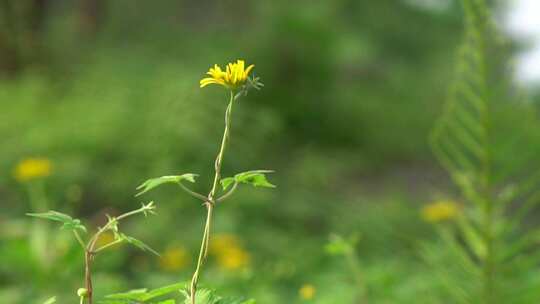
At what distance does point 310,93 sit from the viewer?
4613mm

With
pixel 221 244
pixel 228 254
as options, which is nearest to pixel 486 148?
pixel 228 254

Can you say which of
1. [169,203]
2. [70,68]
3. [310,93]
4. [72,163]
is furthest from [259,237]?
[70,68]

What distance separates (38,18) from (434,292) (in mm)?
3675

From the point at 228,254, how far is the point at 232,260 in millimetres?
76

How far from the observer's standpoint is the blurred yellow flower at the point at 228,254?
221 centimetres

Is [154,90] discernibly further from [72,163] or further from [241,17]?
[241,17]

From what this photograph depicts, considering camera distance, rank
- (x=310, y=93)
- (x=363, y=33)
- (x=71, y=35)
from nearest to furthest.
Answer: (x=310, y=93), (x=71, y=35), (x=363, y=33)

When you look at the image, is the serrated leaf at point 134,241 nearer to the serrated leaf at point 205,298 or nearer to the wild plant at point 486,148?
the serrated leaf at point 205,298

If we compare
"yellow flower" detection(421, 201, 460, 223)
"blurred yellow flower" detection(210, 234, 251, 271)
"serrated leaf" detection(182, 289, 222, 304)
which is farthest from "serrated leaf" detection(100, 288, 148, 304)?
"yellow flower" detection(421, 201, 460, 223)

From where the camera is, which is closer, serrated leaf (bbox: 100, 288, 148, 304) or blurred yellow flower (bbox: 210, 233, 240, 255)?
serrated leaf (bbox: 100, 288, 148, 304)

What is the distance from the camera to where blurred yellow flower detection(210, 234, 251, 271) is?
A: 7.23 ft

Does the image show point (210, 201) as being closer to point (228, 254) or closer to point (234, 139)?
point (228, 254)

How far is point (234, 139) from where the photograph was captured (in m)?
3.27

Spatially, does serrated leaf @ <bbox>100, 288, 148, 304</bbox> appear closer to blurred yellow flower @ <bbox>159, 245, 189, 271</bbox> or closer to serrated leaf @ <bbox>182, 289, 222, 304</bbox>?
serrated leaf @ <bbox>182, 289, 222, 304</bbox>
